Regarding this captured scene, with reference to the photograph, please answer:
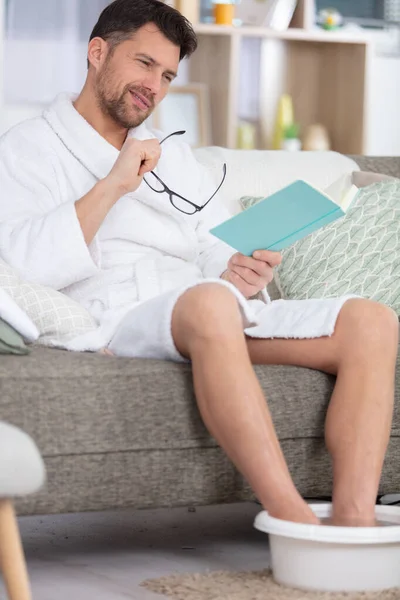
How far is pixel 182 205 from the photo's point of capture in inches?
87.5

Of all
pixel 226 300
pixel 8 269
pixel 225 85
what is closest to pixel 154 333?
pixel 226 300

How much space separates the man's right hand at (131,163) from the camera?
1935 millimetres

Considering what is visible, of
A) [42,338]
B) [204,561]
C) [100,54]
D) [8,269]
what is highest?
[100,54]

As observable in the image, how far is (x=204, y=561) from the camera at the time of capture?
6.31 feet

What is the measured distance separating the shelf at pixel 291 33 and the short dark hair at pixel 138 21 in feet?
5.77

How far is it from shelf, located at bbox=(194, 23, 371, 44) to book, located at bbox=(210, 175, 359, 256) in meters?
2.32

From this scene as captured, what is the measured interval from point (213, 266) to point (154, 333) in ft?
1.51

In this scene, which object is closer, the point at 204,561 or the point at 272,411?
the point at 272,411

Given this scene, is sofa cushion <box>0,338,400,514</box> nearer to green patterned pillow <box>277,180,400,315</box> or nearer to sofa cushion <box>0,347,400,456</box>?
sofa cushion <box>0,347,400,456</box>

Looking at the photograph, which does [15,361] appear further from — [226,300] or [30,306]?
[226,300]

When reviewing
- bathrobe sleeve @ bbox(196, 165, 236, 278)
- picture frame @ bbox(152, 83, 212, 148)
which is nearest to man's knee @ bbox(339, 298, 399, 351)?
bathrobe sleeve @ bbox(196, 165, 236, 278)

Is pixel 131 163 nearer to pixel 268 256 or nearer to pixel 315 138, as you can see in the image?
pixel 268 256

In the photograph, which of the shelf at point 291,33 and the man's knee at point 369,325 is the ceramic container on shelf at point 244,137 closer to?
the shelf at point 291,33

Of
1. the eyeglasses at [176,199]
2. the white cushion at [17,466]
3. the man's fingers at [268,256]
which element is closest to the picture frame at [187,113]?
the eyeglasses at [176,199]
